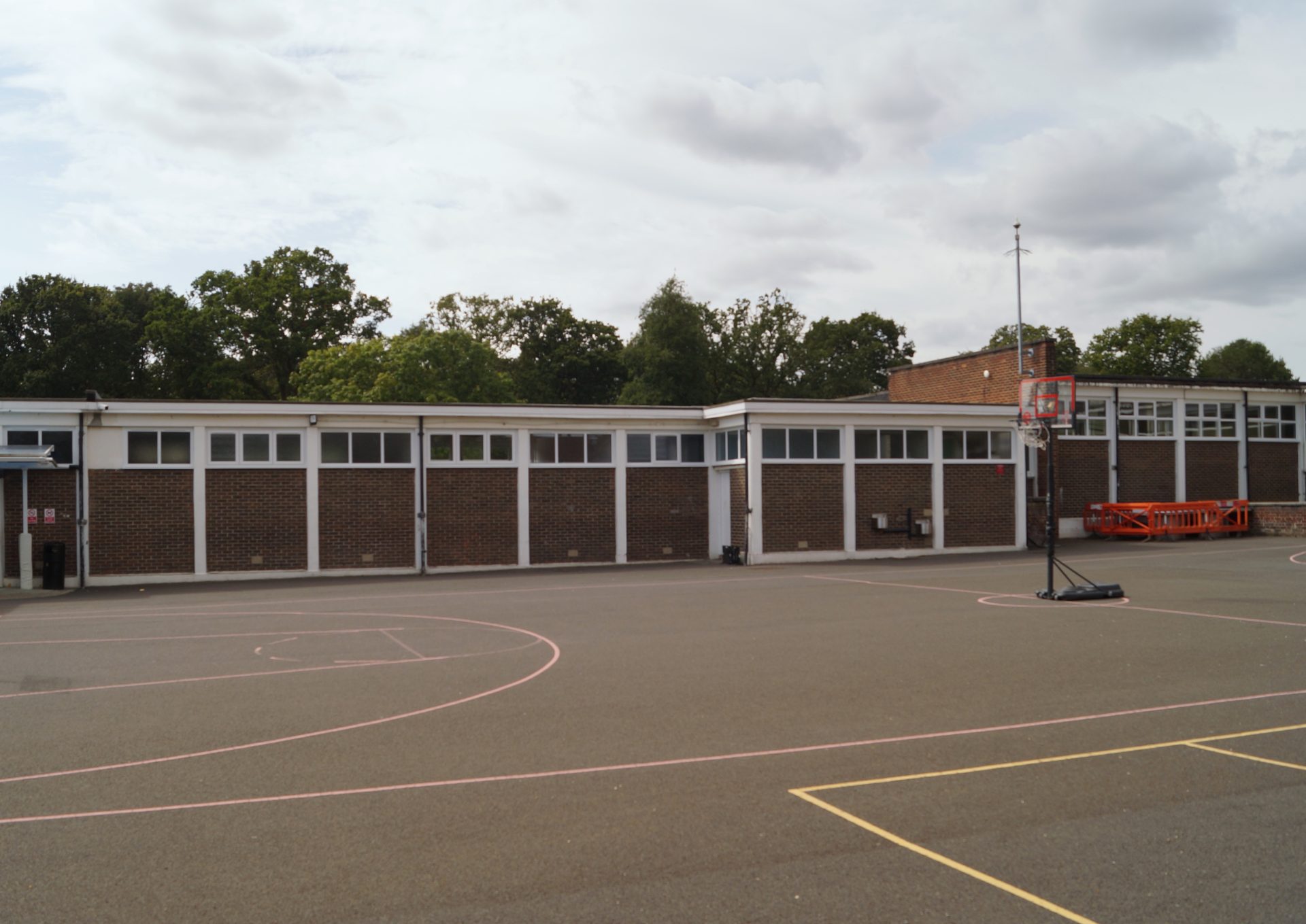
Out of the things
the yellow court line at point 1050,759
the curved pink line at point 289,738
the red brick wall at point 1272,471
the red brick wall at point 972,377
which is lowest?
the curved pink line at point 289,738

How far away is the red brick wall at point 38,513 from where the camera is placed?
24.7 meters

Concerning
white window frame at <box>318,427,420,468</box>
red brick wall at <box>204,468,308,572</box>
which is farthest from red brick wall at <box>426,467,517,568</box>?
red brick wall at <box>204,468,308,572</box>

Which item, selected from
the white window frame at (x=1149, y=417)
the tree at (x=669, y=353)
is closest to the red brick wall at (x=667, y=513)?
the white window frame at (x=1149, y=417)

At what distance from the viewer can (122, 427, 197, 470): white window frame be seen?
82.8 ft

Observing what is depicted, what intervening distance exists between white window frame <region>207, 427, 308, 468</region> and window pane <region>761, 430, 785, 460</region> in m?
11.8

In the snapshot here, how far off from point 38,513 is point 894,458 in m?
21.9

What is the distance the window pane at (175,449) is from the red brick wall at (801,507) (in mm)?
14479

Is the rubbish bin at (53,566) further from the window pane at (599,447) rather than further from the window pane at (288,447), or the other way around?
the window pane at (599,447)

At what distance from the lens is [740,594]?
64.4 feet

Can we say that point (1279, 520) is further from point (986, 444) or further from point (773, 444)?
point (773, 444)

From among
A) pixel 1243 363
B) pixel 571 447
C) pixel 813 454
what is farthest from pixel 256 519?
pixel 1243 363

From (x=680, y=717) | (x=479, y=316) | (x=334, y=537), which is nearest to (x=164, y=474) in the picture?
(x=334, y=537)

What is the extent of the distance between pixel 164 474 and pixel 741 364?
45.5 metres

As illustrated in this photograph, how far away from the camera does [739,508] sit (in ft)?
93.9
